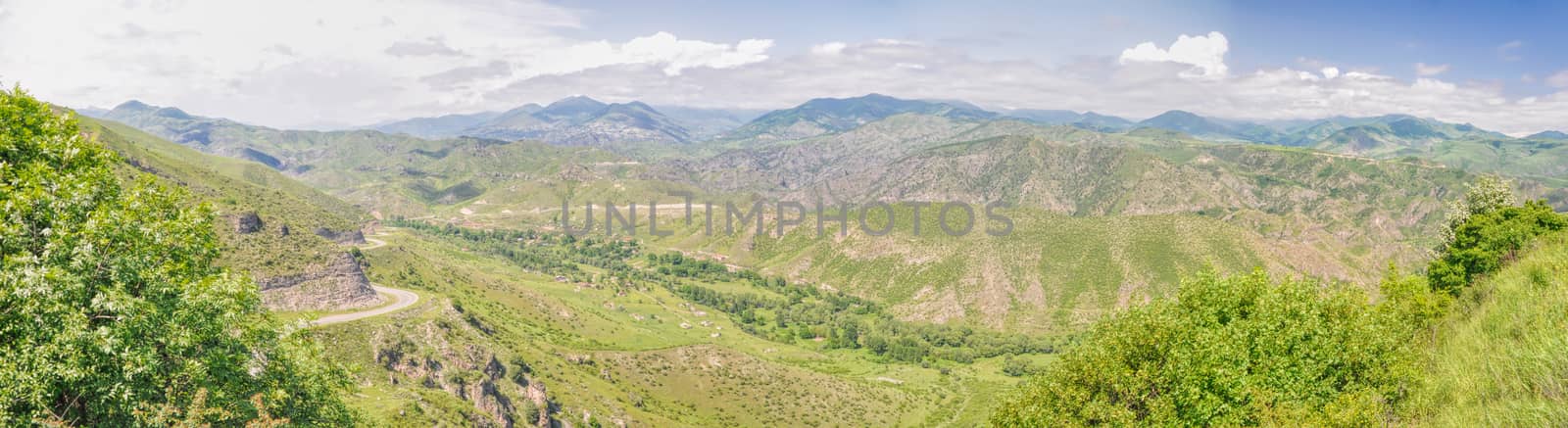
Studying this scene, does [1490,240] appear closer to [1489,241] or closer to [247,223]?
[1489,241]

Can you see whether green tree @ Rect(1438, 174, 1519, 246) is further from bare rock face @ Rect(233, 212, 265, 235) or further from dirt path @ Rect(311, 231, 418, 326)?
bare rock face @ Rect(233, 212, 265, 235)

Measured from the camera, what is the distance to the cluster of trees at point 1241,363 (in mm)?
23047

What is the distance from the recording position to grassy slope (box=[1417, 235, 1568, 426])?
49.0 feet

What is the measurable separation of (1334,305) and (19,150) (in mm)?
48004

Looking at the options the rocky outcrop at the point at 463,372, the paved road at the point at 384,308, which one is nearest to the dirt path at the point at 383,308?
the paved road at the point at 384,308

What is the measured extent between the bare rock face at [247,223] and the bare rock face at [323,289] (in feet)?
42.7

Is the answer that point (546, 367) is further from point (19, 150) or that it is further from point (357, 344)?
point (19, 150)

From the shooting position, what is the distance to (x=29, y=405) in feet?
46.9

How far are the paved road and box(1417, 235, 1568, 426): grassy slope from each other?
280ft

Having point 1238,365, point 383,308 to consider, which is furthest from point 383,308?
point 1238,365

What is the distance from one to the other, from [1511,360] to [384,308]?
11051 centimetres

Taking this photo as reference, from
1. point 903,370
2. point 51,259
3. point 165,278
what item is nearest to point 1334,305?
point 165,278

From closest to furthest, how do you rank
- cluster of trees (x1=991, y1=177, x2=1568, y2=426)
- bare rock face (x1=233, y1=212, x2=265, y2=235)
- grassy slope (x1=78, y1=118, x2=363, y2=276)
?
cluster of trees (x1=991, y1=177, x2=1568, y2=426)
grassy slope (x1=78, y1=118, x2=363, y2=276)
bare rock face (x1=233, y1=212, x2=265, y2=235)

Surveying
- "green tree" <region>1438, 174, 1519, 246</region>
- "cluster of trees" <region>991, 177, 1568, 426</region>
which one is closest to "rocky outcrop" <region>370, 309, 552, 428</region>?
"cluster of trees" <region>991, 177, 1568, 426</region>
